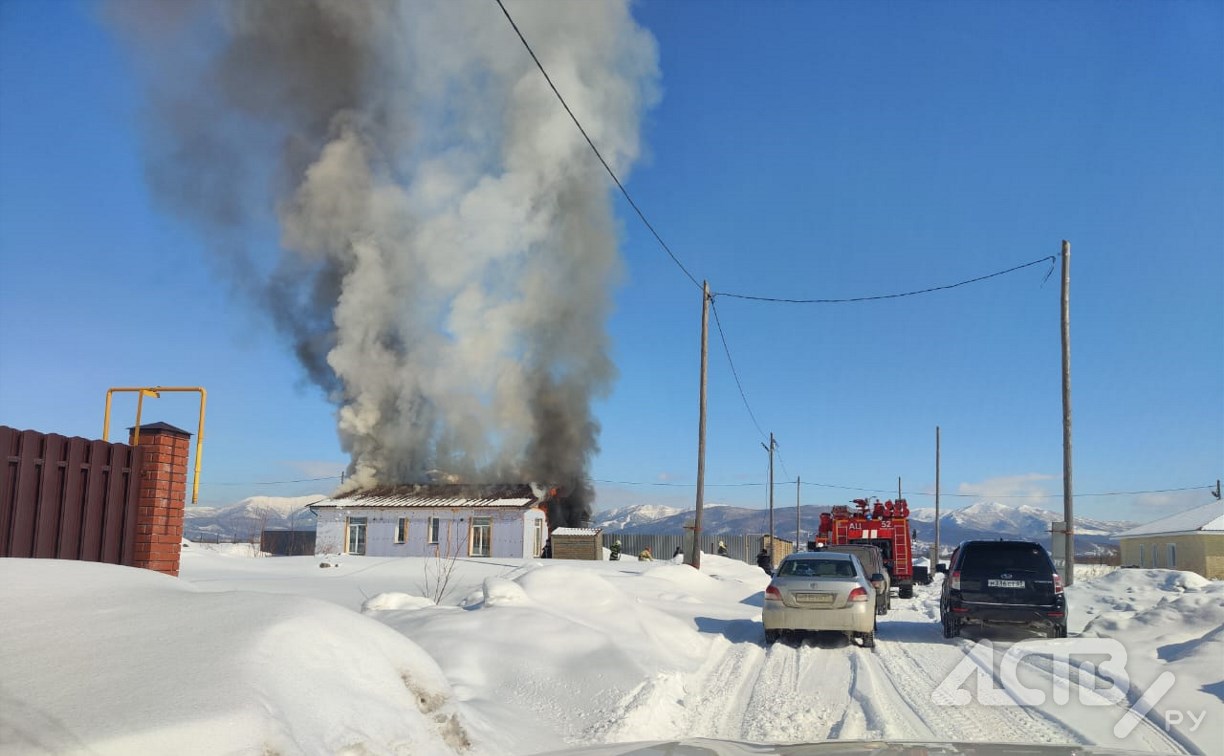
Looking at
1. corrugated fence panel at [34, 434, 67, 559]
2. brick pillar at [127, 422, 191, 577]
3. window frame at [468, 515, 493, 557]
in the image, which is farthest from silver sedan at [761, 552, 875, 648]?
window frame at [468, 515, 493, 557]

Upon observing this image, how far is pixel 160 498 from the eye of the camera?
9.57 metres

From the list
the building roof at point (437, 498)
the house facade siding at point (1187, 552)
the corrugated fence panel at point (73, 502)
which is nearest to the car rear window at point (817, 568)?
the corrugated fence panel at point (73, 502)

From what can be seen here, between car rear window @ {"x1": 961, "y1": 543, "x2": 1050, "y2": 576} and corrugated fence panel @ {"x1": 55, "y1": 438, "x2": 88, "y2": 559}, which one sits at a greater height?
corrugated fence panel @ {"x1": 55, "y1": 438, "x2": 88, "y2": 559}

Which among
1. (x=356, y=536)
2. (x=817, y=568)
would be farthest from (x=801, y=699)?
(x=356, y=536)

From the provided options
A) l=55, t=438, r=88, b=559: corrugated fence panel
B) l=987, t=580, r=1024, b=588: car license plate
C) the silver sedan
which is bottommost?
the silver sedan

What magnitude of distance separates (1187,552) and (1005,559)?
41911 mm

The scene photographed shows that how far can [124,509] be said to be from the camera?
940 centimetres

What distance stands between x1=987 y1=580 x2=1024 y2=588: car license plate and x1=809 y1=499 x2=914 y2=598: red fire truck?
Answer: 472 inches

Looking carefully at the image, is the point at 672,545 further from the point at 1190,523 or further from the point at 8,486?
the point at 8,486

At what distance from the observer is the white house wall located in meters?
39.0

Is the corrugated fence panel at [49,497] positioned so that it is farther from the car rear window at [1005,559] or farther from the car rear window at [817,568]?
the car rear window at [1005,559]

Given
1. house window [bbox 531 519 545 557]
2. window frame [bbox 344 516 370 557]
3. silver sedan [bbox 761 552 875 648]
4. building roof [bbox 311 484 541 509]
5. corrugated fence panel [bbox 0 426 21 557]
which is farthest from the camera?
window frame [bbox 344 516 370 557]

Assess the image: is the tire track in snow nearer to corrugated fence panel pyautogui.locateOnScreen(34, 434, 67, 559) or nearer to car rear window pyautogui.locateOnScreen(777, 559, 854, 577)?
car rear window pyautogui.locateOnScreen(777, 559, 854, 577)

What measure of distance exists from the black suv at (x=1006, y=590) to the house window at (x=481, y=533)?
92.8 feet
